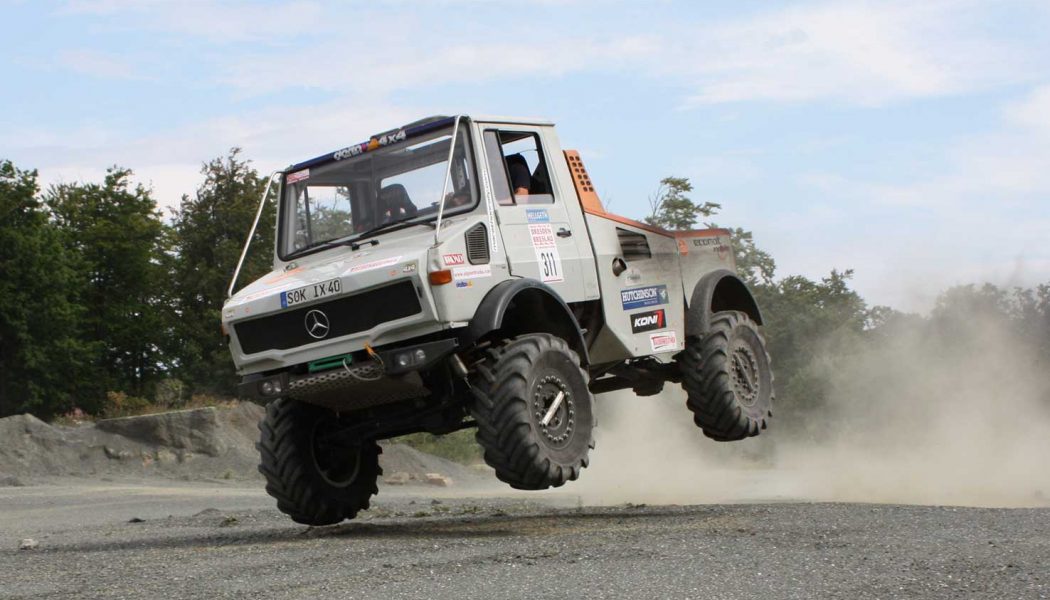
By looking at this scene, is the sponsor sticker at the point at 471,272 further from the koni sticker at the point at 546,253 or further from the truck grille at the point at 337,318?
the koni sticker at the point at 546,253

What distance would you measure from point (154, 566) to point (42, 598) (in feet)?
4.44

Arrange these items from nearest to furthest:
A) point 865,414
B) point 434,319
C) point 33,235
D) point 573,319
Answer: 1. point 434,319
2. point 573,319
3. point 865,414
4. point 33,235

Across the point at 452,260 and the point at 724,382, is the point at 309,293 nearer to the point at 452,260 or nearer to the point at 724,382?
the point at 452,260

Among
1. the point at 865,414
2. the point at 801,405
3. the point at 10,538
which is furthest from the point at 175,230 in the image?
the point at 10,538

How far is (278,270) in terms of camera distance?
36.6ft

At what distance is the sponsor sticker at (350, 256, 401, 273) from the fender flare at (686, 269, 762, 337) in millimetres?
3697

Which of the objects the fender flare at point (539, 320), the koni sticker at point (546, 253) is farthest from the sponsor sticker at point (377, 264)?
the koni sticker at point (546, 253)

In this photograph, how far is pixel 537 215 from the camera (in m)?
10.6

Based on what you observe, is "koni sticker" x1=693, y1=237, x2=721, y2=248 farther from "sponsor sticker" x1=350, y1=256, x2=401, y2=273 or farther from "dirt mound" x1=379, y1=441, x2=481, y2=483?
"dirt mound" x1=379, y1=441, x2=481, y2=483

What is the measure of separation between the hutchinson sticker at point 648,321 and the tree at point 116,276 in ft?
115

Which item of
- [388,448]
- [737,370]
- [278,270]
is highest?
[278,270]

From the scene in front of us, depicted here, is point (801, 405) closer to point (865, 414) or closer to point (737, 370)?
point (865, 414)

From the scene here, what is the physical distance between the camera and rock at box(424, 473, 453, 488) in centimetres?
2691

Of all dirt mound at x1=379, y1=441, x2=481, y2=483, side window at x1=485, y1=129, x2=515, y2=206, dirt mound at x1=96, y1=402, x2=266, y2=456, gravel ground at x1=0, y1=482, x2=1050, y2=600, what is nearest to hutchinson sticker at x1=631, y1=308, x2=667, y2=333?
gravel ground at x1=0, y1=482, x2=1050, y2=600
